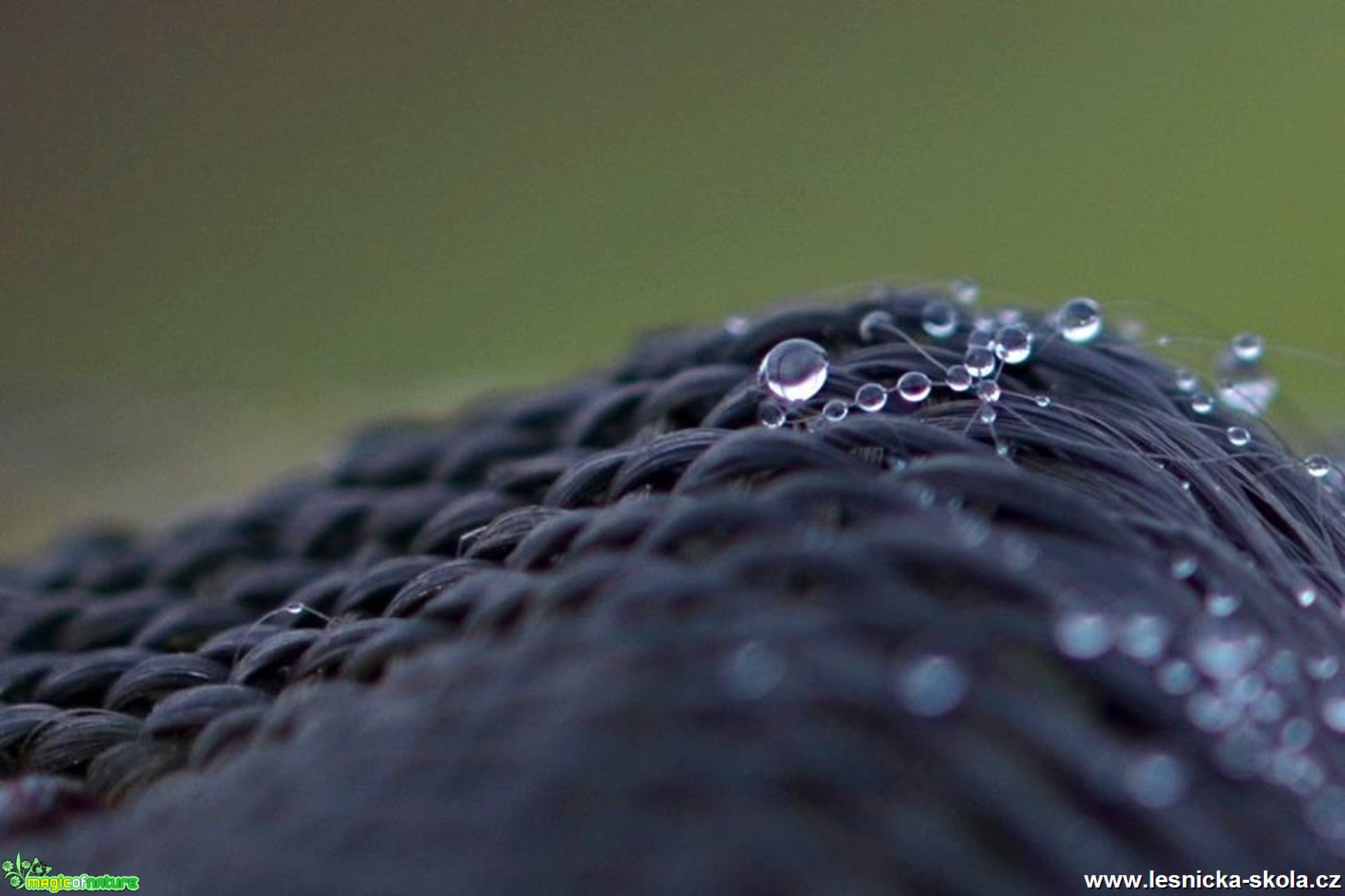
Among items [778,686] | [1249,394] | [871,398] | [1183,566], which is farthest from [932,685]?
[1249,394]

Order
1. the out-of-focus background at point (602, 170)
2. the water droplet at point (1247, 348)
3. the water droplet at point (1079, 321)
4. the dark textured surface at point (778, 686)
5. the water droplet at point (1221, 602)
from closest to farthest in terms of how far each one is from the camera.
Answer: the dark textured surface at point (778, 686), the water droplet at point (1221, 602), the water droplet at point (1079, 321), the water droplet at point (1247, 348), the out-of-focus background at point (602, 170)

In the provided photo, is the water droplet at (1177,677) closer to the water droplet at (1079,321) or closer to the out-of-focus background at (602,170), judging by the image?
the water droplet at (1079,321)

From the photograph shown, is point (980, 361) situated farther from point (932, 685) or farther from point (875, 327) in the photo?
point (932, 685)

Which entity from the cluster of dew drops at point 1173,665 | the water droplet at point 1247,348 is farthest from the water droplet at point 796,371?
the water droplet at point 1247,348

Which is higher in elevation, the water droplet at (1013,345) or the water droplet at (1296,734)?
the water droplet at (1013,345)

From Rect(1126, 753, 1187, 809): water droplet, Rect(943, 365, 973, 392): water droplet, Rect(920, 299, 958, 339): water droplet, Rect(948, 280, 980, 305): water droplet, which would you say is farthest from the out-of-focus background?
Rect(1126, 753, 1187, 809): water droplet

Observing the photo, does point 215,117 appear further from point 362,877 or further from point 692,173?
point 362,877

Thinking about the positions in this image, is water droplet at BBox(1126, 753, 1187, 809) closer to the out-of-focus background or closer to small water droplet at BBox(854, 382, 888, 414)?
small water droplet at BBox(854, 382, 888, 414)

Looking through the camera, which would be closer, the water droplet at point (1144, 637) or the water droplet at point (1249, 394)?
the water droplet at point (1144, 637)
